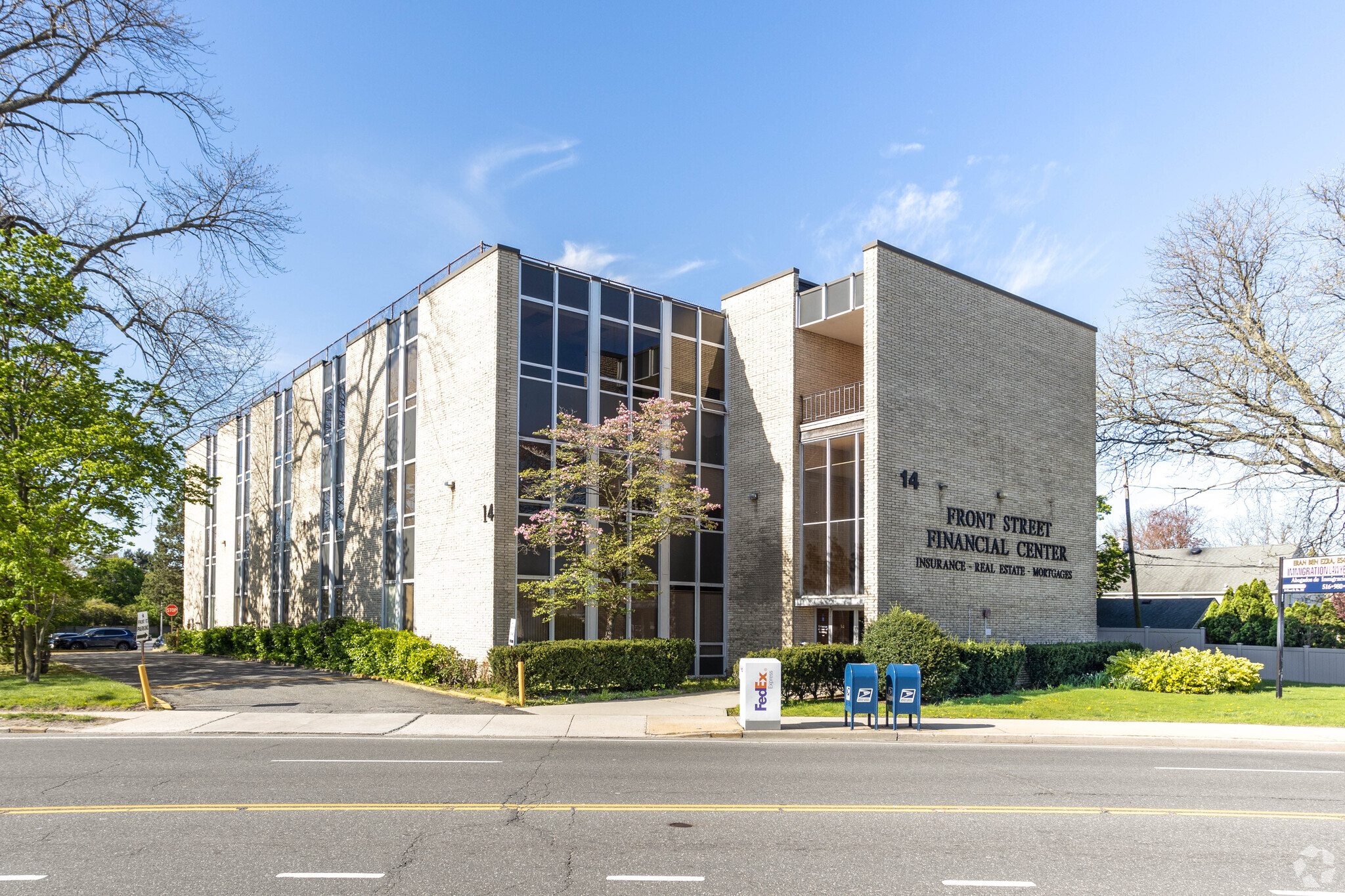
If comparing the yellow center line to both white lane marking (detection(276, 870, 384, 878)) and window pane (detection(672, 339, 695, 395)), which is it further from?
window pane (detection(672, 339, 695, 395))

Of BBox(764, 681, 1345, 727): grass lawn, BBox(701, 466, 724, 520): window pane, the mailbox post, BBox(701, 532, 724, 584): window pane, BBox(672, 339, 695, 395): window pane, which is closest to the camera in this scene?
the mailbox post

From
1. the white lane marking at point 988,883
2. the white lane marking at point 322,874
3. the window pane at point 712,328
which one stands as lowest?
the white lane marking at point 988,883

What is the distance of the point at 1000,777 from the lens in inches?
442

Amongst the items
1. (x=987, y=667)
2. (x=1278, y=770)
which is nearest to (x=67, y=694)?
(x=987, y=667)

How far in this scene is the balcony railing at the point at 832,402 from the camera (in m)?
24.4

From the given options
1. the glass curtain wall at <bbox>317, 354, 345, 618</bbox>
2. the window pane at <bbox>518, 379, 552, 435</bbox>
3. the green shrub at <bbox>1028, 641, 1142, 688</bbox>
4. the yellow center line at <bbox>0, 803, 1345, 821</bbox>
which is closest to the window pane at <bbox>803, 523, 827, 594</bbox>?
the green shrub at <bbox>1028, 641, 1142, 688</bbox>

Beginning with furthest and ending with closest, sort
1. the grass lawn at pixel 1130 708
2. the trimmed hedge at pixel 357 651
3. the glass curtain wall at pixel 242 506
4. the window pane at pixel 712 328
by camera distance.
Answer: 1. the glass curtain wall at pixel 242 506
2. the window pane at pixel 712 328
3. the trimmed hedge at pixel 357 651
4. the grass lawn at pixel 1130 708

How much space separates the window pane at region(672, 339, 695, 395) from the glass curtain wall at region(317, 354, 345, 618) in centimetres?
1229

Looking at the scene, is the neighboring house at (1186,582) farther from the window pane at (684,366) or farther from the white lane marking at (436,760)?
the white lane marking at (436,760)

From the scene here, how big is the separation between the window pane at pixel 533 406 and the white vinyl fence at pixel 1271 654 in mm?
21144

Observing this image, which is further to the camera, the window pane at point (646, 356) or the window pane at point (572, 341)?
the window pane at point (646, 356)

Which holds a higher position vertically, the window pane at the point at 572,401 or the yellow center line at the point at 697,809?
the window pane at the point at 572,401

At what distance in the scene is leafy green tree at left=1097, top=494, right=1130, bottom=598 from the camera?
137 ft

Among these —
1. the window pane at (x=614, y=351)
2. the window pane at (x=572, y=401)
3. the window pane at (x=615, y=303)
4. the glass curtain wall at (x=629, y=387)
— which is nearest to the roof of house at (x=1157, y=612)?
the glass curtain wall at (x=629, y=387)
